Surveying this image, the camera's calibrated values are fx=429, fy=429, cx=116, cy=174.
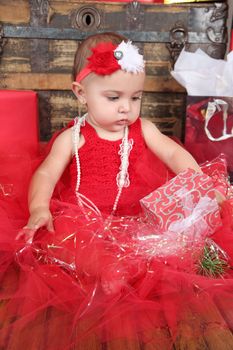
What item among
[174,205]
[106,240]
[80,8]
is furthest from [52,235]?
[80,8]

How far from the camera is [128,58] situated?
99 centimetres

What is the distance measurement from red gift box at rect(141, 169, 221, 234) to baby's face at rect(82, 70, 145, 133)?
0.74 feet

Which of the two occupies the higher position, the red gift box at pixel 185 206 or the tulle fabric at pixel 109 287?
the red gift box at pixel 185 206

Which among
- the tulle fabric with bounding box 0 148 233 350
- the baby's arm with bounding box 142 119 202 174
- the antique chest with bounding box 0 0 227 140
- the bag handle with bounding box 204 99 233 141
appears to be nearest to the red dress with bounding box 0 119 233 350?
the tulle fabric with bounding box 0 148 233 350

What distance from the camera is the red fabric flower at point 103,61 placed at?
0.98 m

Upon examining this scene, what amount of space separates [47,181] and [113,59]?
0.33 meters

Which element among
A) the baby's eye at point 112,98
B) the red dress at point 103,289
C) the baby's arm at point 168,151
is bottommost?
the red dress at point 103,289

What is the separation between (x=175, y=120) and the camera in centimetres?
165

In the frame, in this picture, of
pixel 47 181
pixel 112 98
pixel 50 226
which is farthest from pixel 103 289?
pixel 112 98

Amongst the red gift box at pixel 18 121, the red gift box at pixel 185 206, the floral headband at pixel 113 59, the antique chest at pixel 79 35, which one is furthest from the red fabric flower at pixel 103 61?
the antique chest at pixel 79 35

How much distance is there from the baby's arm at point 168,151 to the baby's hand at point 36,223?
1.16 ft

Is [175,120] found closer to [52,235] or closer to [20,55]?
[20,55]

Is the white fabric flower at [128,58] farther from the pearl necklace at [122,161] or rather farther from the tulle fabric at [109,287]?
the tulle fabric at [109,287]

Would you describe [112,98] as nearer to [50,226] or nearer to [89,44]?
[89,44]
